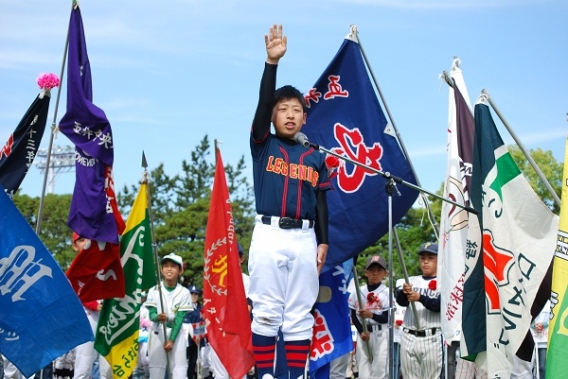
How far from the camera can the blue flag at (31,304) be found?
7.79 meters

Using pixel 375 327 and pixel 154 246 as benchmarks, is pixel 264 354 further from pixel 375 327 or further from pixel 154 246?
pixel 375 327

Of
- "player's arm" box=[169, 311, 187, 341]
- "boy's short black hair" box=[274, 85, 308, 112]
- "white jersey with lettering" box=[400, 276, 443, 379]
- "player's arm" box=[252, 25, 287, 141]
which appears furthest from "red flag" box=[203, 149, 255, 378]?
"player's arm" box=[252, 25, 287, 141]

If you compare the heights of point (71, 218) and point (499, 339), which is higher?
point (71, 218)

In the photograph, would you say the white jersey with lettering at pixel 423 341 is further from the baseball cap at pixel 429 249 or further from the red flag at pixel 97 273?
the red flag at pixel 97 273

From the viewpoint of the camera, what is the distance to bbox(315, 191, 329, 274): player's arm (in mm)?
7648

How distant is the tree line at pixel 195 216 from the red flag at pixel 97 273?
22209mm

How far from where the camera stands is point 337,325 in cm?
925

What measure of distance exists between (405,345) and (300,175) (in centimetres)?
446

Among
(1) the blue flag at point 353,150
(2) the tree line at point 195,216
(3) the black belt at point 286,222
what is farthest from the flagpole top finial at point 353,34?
(2) the tree line at point 195,216

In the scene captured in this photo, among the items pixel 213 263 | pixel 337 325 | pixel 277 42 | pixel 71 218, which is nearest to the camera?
pixel 277 42

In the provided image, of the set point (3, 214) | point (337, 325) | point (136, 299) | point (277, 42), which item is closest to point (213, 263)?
point (136, 299)

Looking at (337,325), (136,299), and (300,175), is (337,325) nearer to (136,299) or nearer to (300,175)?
(300,175)

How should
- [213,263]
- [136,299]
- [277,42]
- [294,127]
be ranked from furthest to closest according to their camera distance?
[136,299] < [213,263] < [294,127] < [277,42]

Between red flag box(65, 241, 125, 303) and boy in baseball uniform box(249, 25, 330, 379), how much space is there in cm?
374
